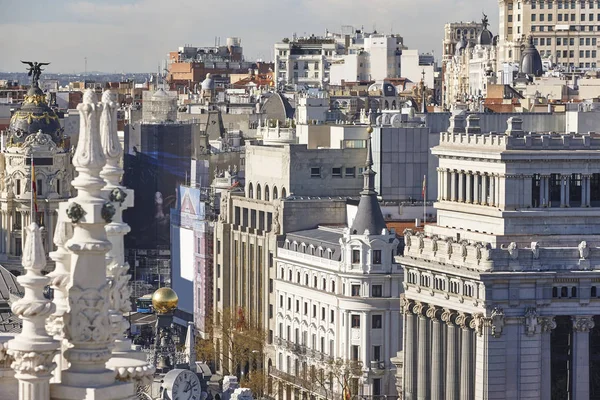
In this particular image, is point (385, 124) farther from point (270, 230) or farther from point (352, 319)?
point (352, 319)

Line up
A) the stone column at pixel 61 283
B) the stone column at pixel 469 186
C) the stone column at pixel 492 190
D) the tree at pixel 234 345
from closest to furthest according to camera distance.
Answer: the stone column at pixel 61 283
the stone column at pixel 492 190
the stone column at pixel 469 186
the tree at pixel 234 345

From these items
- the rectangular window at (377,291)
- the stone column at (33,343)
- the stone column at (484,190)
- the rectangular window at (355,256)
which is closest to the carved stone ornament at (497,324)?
the stone column at (484,190)

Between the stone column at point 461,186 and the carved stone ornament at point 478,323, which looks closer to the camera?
the carved stone ornament at point 478,323

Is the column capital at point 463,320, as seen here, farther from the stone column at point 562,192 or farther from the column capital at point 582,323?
the stone column at point 562,192

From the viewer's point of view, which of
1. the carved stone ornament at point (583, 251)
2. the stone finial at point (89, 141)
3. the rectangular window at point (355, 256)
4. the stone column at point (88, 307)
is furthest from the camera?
the rectangular window at point (355, 256)

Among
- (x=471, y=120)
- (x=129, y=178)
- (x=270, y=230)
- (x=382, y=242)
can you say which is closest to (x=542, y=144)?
(x=471, y=120)
